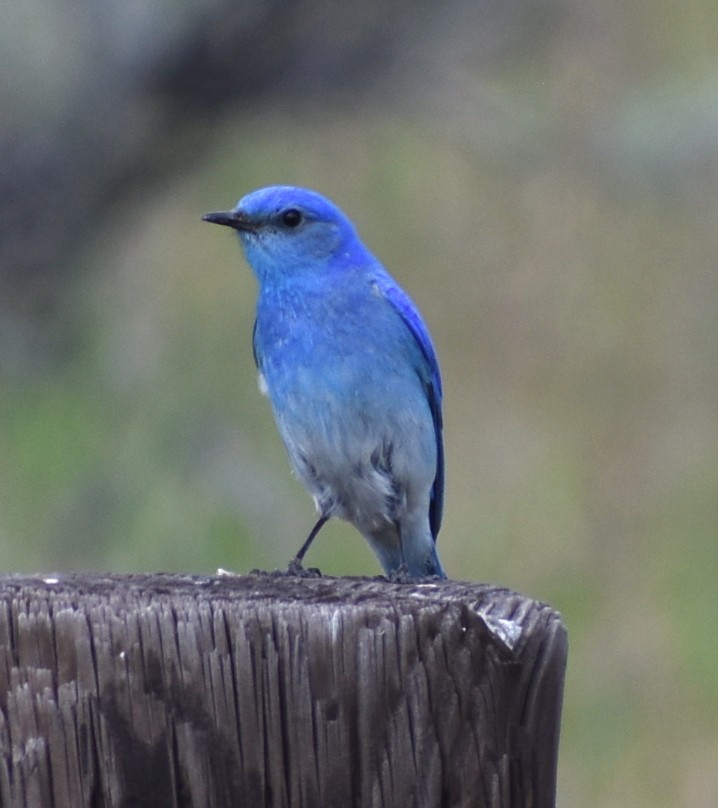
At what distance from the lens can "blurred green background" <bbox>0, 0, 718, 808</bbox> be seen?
7.07 metres

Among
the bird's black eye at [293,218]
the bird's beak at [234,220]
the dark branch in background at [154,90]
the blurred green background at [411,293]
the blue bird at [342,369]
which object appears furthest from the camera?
the dark branch in background at [154,90]

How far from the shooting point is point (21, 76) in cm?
752

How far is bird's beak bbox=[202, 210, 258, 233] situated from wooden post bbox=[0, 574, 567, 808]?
260cm

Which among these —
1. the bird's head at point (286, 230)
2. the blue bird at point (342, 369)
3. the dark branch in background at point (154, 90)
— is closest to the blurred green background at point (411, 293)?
the dark branch in background at point (154, 90)

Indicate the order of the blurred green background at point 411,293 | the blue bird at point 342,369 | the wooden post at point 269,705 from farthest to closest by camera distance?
the blurred green background at point 411,293 → the blue bird at point 342,369 → the wooden post at point 269,705

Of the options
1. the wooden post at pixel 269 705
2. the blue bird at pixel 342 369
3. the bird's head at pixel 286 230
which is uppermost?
the bird's head at pixel 286 230

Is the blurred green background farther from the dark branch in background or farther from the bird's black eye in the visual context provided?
the bird's black eye

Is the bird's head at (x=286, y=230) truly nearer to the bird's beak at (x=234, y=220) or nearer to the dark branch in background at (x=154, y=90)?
the bird's beak at (x=234, y=220)

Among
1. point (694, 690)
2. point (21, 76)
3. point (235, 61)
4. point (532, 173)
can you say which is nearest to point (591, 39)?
point (532, 173)

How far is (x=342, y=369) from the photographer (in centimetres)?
491

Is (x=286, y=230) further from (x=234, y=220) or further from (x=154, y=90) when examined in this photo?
(x=154, y=90)

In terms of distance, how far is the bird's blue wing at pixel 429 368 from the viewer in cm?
517

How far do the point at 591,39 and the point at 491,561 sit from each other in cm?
292

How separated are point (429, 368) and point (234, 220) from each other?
78 cm
